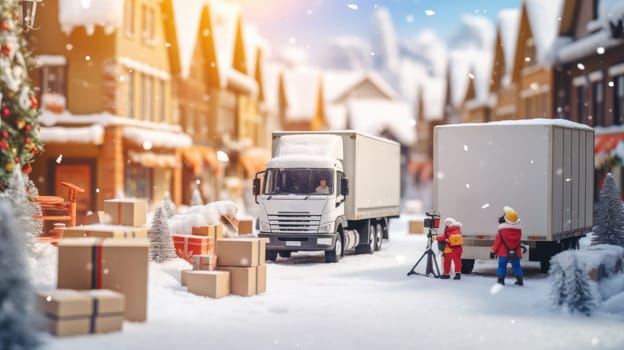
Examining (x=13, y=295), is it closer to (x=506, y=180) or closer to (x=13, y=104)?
(x=13, y=104)

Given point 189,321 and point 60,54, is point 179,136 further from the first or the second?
point 189,321

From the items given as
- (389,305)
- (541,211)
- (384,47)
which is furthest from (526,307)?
(384,47)

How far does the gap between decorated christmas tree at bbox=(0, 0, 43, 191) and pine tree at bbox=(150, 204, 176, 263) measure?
2.70 meters

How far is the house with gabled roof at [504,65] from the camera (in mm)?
48781

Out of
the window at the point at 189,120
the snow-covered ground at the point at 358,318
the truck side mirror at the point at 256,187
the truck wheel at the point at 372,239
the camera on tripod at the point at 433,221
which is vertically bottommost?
the snow-covered ground at the point at 358,318

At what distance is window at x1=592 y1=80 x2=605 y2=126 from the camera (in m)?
35.3

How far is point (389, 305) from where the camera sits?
13.8 m

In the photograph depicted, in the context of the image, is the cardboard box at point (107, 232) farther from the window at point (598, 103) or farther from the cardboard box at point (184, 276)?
the window at point (598, 103)

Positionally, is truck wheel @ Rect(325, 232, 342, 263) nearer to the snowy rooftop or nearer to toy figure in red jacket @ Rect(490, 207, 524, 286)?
toy figure in red jacket @ Rect(490, 207, 524, 286)

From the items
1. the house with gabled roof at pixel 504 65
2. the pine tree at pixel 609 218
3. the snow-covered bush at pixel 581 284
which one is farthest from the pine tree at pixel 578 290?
the house with gabled roof at pixel 504 65

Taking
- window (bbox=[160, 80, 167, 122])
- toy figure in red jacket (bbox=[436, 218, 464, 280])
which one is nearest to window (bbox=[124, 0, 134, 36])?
window (bbox=[160, 80, 167, 122])

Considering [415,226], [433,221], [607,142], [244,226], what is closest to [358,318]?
[433,221]

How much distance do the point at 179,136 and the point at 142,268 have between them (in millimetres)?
27411

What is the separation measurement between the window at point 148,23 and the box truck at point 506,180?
65.6ft
